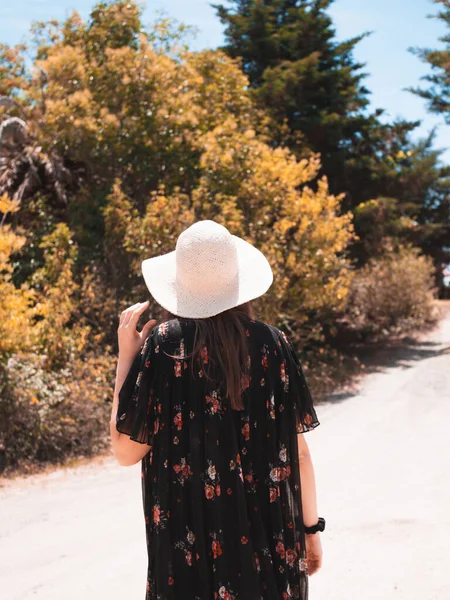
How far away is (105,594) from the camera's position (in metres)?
4.11

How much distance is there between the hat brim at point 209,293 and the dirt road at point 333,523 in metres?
2.38

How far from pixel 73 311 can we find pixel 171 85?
16.7 feet

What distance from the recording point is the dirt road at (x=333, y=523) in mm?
4227

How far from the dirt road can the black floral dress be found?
6.84 ft

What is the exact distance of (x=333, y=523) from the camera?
541cm

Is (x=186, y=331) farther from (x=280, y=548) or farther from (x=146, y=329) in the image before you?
(x=280, y=548)

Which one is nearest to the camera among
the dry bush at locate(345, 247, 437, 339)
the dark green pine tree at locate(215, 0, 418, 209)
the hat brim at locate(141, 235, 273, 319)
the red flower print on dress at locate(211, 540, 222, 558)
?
the red flower print on dress at locate(211, 540, 222, 558)

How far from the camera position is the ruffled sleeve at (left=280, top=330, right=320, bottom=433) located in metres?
2.16

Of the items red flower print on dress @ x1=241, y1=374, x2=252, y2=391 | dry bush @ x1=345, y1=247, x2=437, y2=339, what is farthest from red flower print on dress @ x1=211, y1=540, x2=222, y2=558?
dry bush @ x1=345, y1=247, x2=437, y2=339

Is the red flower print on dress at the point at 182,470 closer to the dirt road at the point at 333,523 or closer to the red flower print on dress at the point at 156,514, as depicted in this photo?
the red flower print on dress at the point at 156,514

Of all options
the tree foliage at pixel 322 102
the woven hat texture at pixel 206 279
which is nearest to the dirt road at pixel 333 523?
the woven hat texture at pixel 206 279

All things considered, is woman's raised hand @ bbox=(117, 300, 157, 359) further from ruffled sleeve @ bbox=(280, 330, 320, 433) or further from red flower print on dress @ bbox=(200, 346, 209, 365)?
ruffled sleeve @ bbox=(280, 330, 320, 433)

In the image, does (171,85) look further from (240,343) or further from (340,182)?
(240,343)

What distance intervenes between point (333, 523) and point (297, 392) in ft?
11.7
